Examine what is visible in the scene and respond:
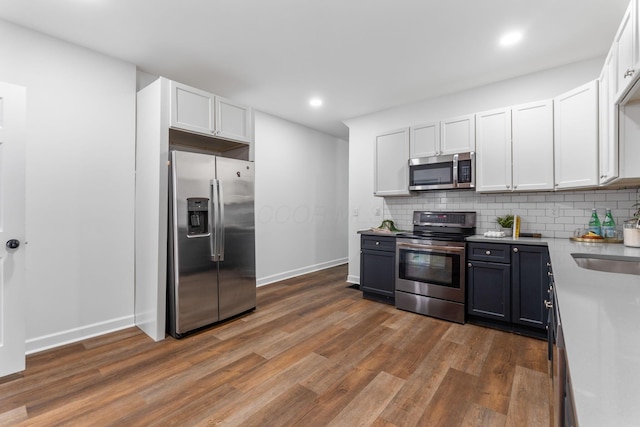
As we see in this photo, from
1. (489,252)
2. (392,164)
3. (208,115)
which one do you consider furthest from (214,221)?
(489,252)

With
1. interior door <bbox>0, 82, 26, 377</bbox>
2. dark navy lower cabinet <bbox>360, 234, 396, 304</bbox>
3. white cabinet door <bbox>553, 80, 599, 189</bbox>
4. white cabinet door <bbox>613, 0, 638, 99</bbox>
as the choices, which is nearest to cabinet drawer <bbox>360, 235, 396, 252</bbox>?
dark navy lower cabinet <bbox>360, 234, 396, 304</bbox>

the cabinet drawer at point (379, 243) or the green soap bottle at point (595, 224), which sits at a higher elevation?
the green soap bottle at point (595, 224)

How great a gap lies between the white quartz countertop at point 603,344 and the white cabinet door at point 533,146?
191 cm

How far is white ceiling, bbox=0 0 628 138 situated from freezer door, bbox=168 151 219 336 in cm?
106

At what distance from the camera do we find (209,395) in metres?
1.95

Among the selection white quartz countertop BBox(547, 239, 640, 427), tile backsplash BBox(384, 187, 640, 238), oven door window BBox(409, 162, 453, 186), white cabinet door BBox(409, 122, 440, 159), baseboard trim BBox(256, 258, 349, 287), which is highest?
white cabinet door BBox(409, 122, 440, 159)

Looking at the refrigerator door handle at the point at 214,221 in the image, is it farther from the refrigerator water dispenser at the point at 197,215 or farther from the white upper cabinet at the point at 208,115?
the white upper cabinet at the point at 208,115

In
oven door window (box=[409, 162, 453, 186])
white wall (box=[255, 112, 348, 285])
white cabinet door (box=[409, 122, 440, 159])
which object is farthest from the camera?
white wall (box=[255, 112, 348, 285])

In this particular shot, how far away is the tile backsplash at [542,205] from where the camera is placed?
9.32 feet

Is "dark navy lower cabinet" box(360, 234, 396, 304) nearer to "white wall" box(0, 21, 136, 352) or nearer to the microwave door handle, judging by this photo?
the microwave door handle

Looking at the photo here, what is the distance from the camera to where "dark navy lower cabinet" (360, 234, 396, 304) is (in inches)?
147

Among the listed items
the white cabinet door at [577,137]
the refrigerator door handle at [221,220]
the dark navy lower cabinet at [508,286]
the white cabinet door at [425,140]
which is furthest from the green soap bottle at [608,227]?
the refrigerator door handle at [221,220]

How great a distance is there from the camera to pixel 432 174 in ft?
11.9

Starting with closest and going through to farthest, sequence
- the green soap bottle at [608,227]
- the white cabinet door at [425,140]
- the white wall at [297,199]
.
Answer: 1. the green soap bottle at [608,227]
2. the white cabinet door at [425,140]
3. the white wall at [297,199]
